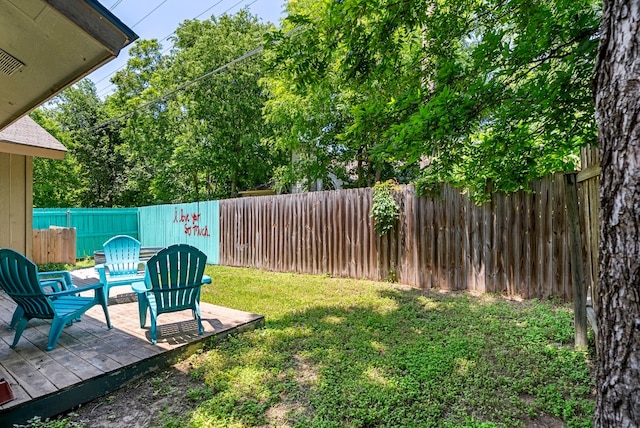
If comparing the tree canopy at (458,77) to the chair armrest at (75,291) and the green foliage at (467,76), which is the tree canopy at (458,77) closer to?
the green foliage at (467,76)

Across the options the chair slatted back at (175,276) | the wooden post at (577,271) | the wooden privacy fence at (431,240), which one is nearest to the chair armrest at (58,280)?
the chair slatted back at (175,276)

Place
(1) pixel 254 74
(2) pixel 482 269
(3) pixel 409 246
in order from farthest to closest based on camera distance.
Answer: (1) pixel 254 74
(3) pixel 409 246
(2) pixel 482 269

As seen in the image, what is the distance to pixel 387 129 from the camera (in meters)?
3.48

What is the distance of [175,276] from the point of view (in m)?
3.43

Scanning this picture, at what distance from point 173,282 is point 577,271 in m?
3.84

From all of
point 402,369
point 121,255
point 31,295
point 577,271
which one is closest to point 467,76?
point 577,271

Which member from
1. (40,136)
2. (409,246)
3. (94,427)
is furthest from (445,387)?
(40,136)

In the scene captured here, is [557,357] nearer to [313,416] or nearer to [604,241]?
[313,416]

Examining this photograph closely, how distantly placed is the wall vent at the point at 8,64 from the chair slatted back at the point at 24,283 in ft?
5.02

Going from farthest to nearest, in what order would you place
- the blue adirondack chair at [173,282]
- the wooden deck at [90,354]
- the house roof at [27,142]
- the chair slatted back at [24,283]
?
the house roof at [27,142]
the blue adirondack chair at [173,282]
the chair slatted back at [24,283]
the wooden deck at [90,354]

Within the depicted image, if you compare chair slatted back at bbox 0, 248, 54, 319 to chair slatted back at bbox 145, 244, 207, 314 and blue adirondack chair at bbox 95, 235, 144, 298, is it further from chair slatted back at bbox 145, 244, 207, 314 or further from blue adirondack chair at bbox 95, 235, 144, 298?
blue adirondack chair at bbox 95, 235, 144, 298

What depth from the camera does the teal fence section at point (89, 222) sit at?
10.6 meters

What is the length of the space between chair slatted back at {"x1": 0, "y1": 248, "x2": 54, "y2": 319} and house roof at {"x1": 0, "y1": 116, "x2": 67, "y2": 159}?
3.38 meters

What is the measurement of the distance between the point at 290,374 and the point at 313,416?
624 mm
